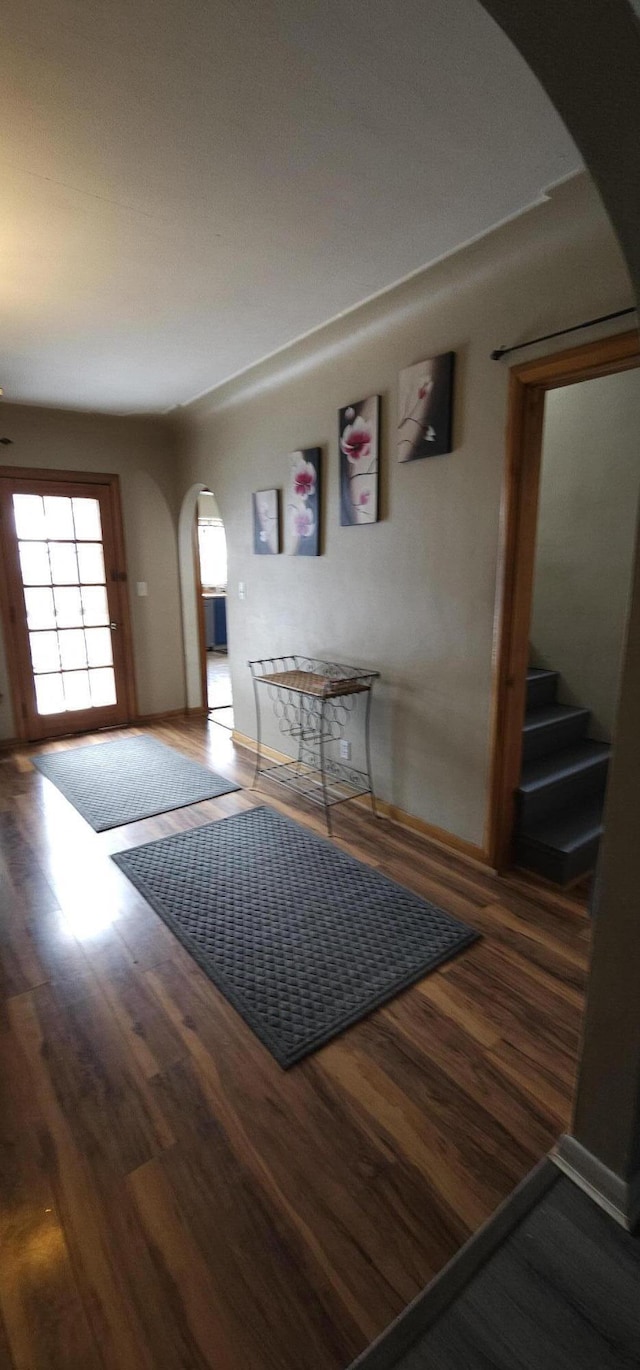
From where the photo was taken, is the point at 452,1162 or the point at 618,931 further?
the point at 452,1162

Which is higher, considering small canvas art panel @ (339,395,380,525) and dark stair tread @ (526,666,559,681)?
small canvas art panel @ (339,395,380,525)

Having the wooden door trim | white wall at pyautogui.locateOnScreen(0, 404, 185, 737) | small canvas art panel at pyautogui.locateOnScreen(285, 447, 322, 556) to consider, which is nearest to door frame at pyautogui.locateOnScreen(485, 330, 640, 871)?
small canvas art panel at pyautogui.locateOnScreen(285, 447, 322, 556)

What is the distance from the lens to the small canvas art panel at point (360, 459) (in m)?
2.84

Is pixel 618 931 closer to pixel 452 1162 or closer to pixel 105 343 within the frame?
pixel 452 1162

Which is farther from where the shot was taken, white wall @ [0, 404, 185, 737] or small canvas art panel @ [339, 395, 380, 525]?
white wall @ [0, 404, 185, 737]

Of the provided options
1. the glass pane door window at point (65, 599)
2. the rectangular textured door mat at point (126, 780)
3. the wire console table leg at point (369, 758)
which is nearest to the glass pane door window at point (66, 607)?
the glass pane door window at point (65, 599)

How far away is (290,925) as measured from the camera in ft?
7.25

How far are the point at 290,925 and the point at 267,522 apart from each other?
253cm

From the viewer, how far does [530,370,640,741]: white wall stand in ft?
9.79

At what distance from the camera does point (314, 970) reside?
1.97 meters

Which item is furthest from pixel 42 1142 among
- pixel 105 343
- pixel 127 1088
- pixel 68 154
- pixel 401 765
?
pixel 105 343

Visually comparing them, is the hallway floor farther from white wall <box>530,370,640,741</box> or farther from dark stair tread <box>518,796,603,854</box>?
dark stair tread <box>518,796,603,854</box>

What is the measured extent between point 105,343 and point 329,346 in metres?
1.17

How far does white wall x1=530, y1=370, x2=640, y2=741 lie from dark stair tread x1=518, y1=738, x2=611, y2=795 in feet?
0.56
